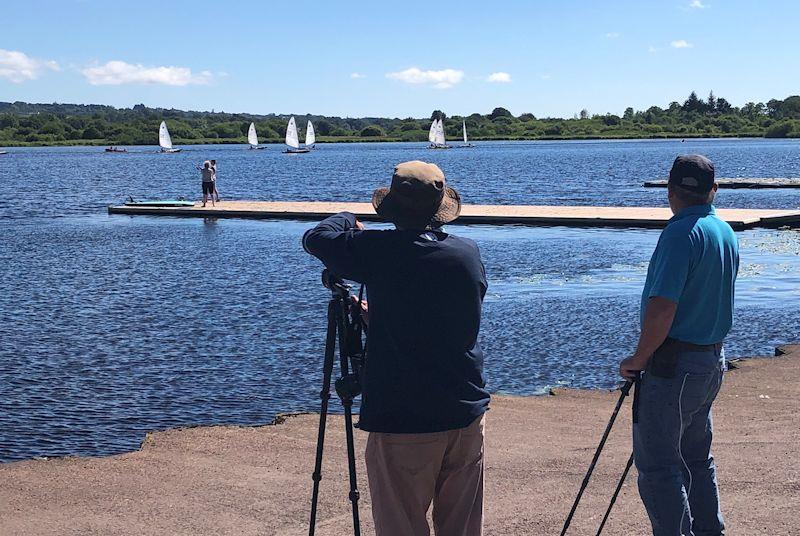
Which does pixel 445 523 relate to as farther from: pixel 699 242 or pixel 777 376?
pixel 777 376

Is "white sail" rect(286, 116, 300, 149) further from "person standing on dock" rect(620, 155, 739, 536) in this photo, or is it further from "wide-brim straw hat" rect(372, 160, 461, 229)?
"wide-brim straw hat" rect(372, 160, 461, 229)

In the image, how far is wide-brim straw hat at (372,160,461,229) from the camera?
13.5 feet

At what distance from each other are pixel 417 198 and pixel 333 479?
387 centimetres

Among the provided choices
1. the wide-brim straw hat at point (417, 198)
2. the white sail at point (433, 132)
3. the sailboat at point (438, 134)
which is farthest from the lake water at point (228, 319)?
Answer: the white sail at point (433, 132)

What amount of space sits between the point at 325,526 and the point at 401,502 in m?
2.34

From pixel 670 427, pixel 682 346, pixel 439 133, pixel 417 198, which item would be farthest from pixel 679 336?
pixel 439 133

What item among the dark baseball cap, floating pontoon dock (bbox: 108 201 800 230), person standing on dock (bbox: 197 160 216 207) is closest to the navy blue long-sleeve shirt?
the dark baseball cap

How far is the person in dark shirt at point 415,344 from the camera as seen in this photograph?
4.06 m

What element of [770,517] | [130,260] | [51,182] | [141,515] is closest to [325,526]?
[141,515]

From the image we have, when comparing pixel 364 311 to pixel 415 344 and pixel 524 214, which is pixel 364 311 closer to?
pixel 415 344

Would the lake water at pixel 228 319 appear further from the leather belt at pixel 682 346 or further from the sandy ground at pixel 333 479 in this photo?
the leather belt at pixel 682 346

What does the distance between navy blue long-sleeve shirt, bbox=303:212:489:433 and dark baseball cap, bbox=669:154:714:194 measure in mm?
1262

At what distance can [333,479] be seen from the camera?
747cm

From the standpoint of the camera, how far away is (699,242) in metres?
4.58
